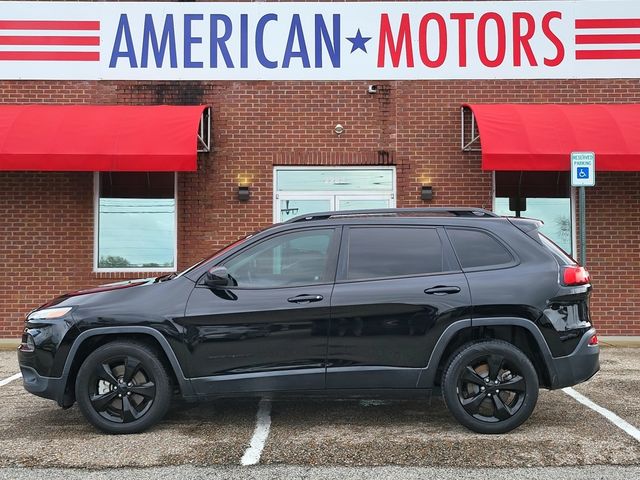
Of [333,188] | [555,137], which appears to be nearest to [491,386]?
[555,137]

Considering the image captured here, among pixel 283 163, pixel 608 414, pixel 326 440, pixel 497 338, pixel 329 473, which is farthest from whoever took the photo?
pixel 283 163

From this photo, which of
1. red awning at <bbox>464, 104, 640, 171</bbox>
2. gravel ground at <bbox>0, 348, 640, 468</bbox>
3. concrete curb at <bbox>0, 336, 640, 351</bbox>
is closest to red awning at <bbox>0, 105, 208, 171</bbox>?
concrete curb at <bbox>0, 336, 640, 351</bbox>

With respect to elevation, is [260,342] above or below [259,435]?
above

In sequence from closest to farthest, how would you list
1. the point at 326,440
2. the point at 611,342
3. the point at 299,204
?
the point at 326,440 < the point at 611,342 < the point at 299,204

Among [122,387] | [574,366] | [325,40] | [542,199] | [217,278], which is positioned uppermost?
[325,40]

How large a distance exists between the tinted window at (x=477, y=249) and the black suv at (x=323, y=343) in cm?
9

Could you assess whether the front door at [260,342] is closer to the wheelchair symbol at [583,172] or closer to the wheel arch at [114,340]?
the wheel arch at [114,340]

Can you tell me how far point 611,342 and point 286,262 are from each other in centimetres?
670

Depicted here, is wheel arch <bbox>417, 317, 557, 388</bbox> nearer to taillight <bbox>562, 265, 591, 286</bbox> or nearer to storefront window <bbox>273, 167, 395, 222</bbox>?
taillight <bbox>562, 265, 591, 286</bbox>

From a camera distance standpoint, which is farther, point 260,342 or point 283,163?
point 283,163

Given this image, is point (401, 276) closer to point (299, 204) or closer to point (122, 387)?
point (122, 387)

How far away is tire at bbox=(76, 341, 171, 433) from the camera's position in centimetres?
452

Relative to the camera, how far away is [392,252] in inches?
187

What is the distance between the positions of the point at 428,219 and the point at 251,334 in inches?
69.1
